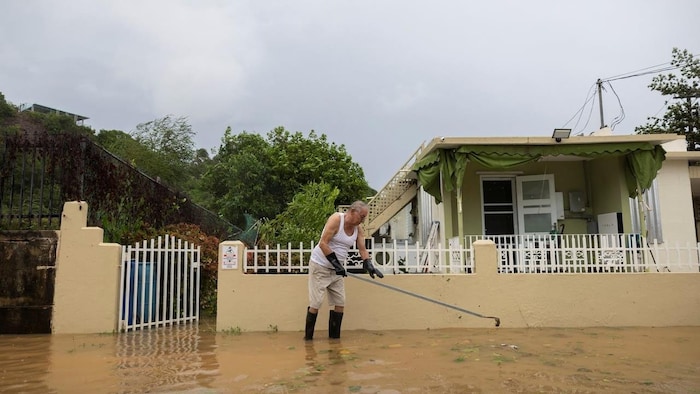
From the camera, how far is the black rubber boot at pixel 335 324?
20.2ft

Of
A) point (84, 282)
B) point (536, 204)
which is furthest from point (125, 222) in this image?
point (536, 204)

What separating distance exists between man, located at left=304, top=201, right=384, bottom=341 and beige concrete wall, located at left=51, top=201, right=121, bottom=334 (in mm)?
2886

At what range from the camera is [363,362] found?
475cm

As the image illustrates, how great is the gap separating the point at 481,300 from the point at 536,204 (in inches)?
181

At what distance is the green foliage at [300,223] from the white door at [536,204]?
456 centimetres

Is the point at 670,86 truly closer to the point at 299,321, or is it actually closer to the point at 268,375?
the point at 299,321

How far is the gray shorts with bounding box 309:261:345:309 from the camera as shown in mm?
6040

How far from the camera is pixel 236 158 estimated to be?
80.8 ft

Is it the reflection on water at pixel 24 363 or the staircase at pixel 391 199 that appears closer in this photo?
the reflection on water at pixel 24 363

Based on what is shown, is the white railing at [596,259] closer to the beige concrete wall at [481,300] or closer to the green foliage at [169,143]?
the beige concrete wall at [481,300]

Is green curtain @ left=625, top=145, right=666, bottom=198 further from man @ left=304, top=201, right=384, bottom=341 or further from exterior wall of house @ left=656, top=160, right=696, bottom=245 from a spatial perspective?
man @ left=304, top=201, right=384, bottom=341

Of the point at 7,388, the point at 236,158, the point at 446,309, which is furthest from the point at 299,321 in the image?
the point at 236,158

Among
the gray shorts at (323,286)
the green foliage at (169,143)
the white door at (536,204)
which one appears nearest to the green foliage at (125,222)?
the gray shorts at (323,286)

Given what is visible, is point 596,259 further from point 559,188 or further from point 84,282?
point 84,282
